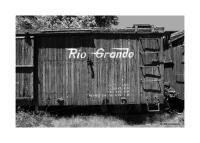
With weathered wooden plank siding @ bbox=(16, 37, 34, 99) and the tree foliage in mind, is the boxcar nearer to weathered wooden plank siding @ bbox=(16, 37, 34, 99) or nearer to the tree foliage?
weathered wooden plank siding @ bbox=(16, 37, 34, 99)

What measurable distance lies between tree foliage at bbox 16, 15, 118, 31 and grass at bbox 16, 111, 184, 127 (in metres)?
15.3

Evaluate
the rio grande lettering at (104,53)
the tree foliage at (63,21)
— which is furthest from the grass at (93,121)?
the tree foliage at (63,21)

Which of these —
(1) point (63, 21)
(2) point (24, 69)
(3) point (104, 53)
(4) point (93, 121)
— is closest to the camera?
(2) point (24, 69)

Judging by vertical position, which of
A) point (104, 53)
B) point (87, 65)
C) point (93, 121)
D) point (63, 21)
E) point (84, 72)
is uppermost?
point (63, 21)

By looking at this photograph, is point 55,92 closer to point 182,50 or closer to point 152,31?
point 152,31

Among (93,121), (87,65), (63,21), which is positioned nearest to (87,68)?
(87,65)

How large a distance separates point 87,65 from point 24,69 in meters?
3.29

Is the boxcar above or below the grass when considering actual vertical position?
above

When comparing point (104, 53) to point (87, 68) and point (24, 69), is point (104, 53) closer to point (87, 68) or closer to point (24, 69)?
point (87, 68)

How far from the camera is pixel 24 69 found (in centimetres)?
1463

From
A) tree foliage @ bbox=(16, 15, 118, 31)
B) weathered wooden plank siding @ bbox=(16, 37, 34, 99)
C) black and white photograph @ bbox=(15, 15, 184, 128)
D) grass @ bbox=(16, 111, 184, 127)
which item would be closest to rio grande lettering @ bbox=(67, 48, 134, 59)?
black and white photograph @ bbox=(15, 15, 184, 128)

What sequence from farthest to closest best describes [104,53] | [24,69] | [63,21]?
[63,21] → [104,53] → [24,69]

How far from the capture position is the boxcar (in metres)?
14.7

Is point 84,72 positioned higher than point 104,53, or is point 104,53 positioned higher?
point 104,53
